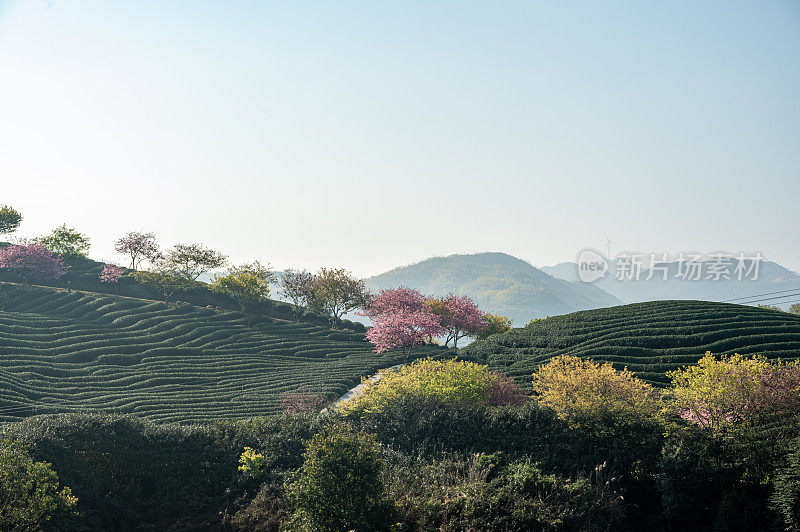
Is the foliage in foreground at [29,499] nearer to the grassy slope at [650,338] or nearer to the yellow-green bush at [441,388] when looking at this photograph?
the yellow-green bush at [441,388]

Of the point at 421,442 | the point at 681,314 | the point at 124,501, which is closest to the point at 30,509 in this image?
the point at 124,501

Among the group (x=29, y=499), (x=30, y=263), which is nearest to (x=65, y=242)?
(x=30, y=263)

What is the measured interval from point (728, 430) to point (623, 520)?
4.43m

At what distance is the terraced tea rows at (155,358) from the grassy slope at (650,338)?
10.6 metres

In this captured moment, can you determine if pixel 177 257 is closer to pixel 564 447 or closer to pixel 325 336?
pixel 325 336

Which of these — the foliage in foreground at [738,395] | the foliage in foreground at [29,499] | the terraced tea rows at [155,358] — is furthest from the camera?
the terraced tea rows at [155,358]

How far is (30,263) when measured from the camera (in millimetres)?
57375

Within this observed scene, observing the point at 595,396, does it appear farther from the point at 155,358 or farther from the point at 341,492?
the point at 155,358

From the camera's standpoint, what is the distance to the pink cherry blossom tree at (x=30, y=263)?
56.9 meters

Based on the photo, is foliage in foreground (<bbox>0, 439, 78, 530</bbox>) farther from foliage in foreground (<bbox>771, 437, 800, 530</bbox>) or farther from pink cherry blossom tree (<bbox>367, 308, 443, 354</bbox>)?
pink cherry blossom tree (<bbox>367, 308, 443, 354</bbox>)

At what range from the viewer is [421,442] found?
1766 cm

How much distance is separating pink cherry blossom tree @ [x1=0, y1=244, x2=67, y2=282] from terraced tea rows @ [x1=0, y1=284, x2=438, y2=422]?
334 centimetres

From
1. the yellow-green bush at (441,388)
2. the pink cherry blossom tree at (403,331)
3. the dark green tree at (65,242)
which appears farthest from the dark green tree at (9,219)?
the yellow-green bush at (441,388)

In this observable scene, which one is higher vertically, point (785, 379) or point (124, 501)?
point (785, 379)
